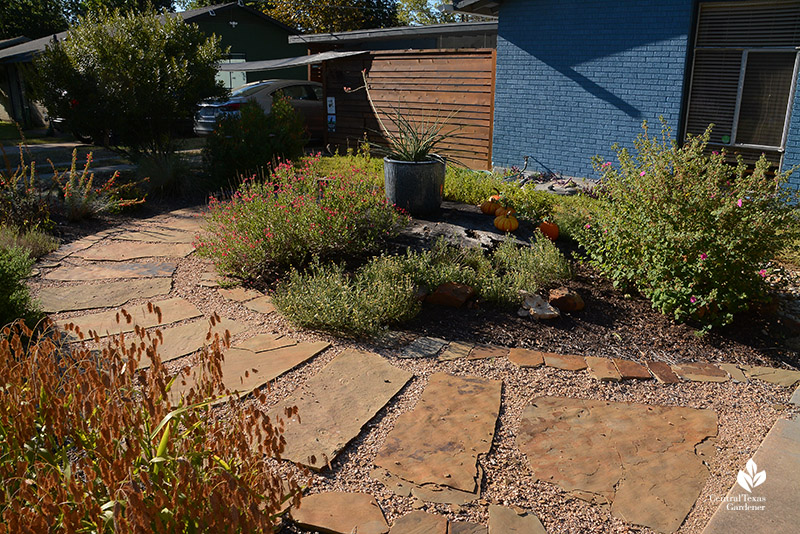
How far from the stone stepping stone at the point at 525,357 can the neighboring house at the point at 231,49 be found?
19536 mm

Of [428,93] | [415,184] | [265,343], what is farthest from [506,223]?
[428,93]

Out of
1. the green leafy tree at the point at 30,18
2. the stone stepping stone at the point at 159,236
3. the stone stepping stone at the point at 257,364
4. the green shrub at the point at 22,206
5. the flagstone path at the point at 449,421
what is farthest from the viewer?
the green leafy tree at the point at 30,18

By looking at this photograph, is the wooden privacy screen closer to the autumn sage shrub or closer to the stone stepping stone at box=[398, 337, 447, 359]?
the autumn sage shrub

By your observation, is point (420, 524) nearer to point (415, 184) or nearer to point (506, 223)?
point (506, 223)

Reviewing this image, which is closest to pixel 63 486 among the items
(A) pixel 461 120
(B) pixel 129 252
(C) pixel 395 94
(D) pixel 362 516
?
(D) pixel 362 516

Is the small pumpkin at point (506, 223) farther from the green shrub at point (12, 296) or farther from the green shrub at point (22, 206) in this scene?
the green shrub at point (22, 206)

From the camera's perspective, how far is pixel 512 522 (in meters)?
2.44

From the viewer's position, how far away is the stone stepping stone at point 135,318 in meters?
4.18

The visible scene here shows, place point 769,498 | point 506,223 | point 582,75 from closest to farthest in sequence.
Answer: point 769,498 → point 506,223 → point 582,75

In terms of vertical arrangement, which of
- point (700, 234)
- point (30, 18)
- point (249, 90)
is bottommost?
point (700, 234)

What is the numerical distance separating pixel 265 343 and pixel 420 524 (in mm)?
1967

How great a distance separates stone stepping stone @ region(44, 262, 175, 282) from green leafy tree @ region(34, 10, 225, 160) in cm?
394

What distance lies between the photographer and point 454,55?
10.9 m

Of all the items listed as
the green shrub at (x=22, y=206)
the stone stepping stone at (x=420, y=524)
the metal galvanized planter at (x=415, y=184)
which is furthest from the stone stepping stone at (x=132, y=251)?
the stone stepping stone at (x=420, y=524)
